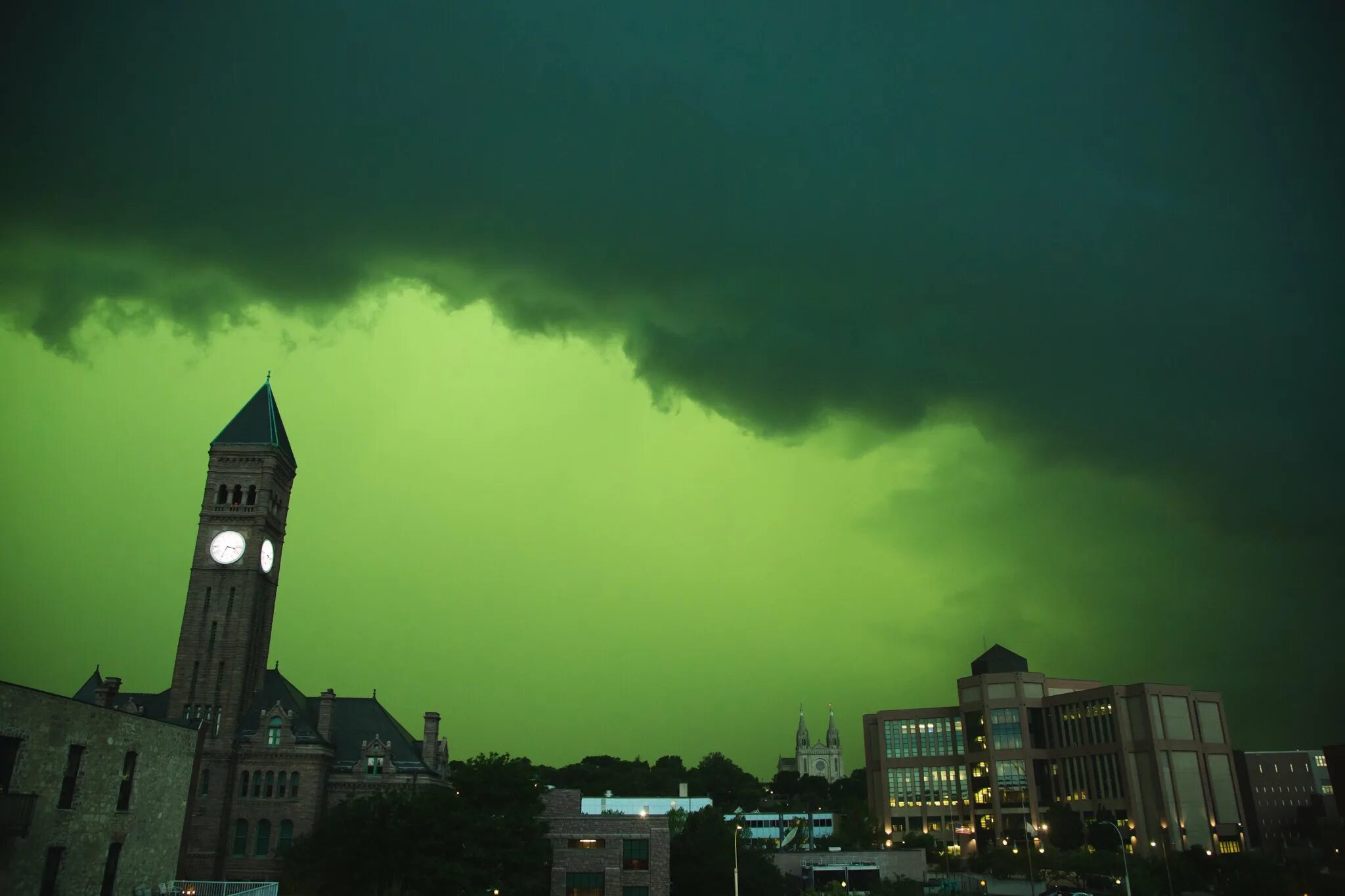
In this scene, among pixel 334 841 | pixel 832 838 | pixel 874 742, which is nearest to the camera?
pixel 334 841

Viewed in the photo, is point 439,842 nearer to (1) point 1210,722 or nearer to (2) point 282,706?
(2) point 282,706

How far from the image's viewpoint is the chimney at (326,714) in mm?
87875

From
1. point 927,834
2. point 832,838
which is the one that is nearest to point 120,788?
point 832,838

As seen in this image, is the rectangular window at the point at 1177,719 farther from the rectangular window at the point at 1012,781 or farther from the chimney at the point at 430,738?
the chimney at the point at 430,738

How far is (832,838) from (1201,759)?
6203 centimetres

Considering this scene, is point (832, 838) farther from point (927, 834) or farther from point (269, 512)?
point (269, 512)

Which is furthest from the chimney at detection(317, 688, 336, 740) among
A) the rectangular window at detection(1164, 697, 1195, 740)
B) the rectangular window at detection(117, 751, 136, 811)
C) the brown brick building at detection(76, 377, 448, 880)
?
the rectangular window at detection(1164, 697, 1195, 740)

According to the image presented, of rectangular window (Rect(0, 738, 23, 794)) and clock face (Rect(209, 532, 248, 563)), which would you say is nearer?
rectangular window (Rect(0, 738, 23, 794))

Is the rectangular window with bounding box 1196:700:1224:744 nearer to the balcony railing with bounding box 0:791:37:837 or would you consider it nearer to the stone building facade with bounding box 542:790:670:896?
the stone building facade with bounding box 542:790:670:896

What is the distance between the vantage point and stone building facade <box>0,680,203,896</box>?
3634cm

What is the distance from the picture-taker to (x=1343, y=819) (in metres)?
170

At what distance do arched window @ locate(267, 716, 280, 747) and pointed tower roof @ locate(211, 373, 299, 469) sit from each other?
27852 millimetres

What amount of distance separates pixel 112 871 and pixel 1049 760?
157 m

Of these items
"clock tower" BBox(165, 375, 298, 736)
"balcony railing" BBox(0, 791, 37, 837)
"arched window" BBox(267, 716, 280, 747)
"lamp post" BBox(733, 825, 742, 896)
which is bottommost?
"lamp post" BBox(733, 825, 742, 896)
